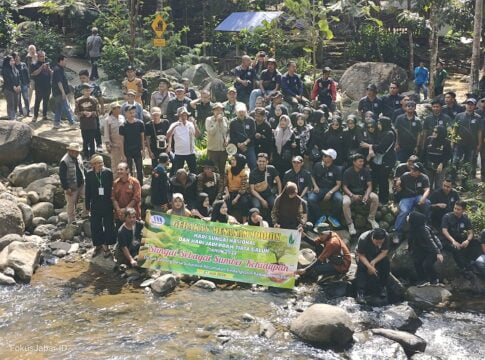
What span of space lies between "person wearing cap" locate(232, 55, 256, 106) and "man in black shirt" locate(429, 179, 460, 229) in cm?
584

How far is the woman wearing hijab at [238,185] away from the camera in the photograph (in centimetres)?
1229

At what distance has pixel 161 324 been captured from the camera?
31.3ft

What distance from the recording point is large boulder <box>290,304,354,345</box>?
9.02m

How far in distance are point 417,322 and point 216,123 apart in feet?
19.0

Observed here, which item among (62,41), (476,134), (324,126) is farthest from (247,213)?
(62,41)

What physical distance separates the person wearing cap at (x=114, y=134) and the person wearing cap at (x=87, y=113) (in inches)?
41.1

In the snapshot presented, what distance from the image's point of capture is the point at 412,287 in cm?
1098

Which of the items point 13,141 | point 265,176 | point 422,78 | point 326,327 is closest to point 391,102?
point 265,176

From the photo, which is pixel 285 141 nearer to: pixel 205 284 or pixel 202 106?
pixel 202 106

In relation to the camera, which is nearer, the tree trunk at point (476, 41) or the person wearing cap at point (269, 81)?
the person wearing cap at point (269, 81)

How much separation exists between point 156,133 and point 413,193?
5.37 meters

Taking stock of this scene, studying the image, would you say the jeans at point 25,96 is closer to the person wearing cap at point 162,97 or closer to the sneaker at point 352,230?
the person wearing cap at point 162,97

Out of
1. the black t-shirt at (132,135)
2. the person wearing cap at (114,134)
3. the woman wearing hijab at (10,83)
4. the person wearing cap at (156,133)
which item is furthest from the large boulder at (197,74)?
the black t-shirt at (132,135)

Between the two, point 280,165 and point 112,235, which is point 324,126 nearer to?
point 280,165
